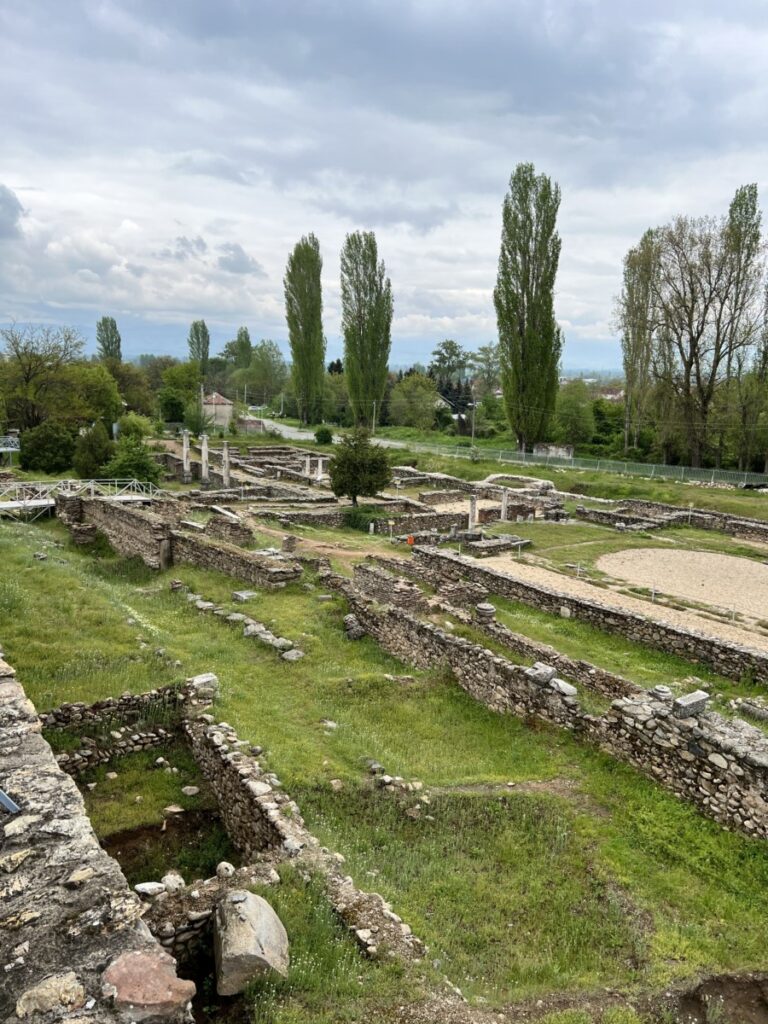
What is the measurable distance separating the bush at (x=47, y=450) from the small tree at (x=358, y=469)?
2028cm

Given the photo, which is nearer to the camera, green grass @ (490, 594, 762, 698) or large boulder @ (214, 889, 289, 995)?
large boulder @ (214, 889, 289, 995)

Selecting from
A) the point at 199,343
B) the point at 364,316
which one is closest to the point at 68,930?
the point at 364,316

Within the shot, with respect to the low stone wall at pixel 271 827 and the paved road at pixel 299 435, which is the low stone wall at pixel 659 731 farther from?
the paved road at pixel 299 435

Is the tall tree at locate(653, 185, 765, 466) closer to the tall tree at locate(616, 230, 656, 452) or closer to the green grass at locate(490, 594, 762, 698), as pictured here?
the tall tree at locate(616, 230, 656, 452)

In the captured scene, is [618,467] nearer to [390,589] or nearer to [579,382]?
[579,382]

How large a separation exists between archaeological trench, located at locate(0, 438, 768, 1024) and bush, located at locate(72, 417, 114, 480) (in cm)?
1994

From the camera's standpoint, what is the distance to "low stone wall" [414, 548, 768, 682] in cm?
1330

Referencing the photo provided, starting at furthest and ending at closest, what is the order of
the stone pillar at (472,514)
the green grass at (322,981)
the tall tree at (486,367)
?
1. the tall tree at (486,367)
2. the stone pillar at (472,514)
3. the green grass at (322,981)

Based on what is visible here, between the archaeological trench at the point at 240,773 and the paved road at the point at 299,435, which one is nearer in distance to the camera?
the archaeological trench at the point at 240,773

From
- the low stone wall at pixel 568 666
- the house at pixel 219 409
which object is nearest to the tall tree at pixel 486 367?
the house at pixel 219 409

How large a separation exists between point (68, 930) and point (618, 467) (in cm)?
4866

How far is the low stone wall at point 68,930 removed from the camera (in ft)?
12.2

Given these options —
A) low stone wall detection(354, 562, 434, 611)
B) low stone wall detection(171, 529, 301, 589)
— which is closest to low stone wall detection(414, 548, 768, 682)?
low stone wall detection(354, 562, 434, 611)

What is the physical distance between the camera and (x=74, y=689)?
384 inches
